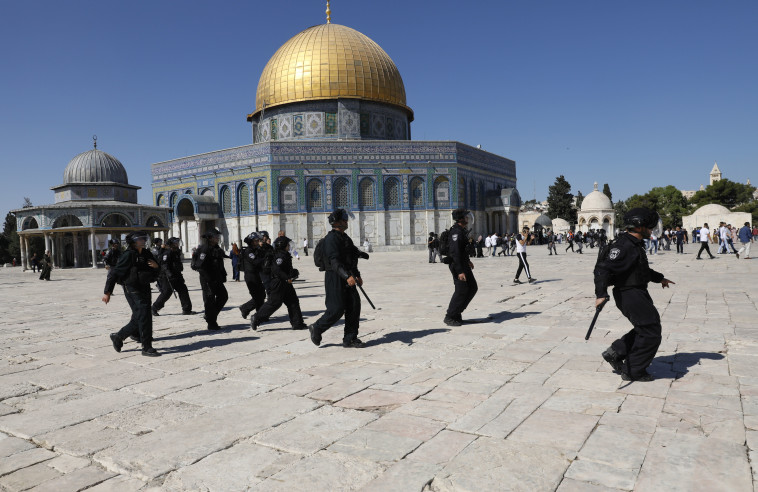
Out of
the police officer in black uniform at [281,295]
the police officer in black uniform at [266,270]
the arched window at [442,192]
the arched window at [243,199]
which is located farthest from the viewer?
the arched window at [442,192]

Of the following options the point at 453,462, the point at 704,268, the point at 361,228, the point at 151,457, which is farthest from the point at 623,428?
the point at 361,228

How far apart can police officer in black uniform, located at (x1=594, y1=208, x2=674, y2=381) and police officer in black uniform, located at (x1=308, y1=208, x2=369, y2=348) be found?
8.01 ft

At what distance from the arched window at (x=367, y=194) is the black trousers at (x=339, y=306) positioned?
93.9ft

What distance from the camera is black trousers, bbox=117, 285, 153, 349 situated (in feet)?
18.5

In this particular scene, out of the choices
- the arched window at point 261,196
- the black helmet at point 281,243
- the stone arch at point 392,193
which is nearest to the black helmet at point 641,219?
the black helmet at point 281,243

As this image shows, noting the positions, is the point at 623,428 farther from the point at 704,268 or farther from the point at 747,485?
the point at 704,268

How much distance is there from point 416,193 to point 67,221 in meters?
20.5

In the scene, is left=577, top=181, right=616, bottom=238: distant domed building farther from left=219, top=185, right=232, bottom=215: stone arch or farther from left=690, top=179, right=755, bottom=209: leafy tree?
left=219, top=185, right=232, bottom=215: stone arch

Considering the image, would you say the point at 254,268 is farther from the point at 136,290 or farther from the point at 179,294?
the point at 179,294

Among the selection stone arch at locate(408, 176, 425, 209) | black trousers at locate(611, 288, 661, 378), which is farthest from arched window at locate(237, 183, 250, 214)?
black trousers at locate(611, 288, 661, 378)

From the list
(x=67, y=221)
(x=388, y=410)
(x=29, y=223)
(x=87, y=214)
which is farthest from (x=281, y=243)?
(x=29, y=223)

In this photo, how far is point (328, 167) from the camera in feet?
110

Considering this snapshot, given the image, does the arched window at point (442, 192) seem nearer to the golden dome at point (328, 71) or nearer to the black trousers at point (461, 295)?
the golden dome at point (328, 71)

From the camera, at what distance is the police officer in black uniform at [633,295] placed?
13.3 ft
